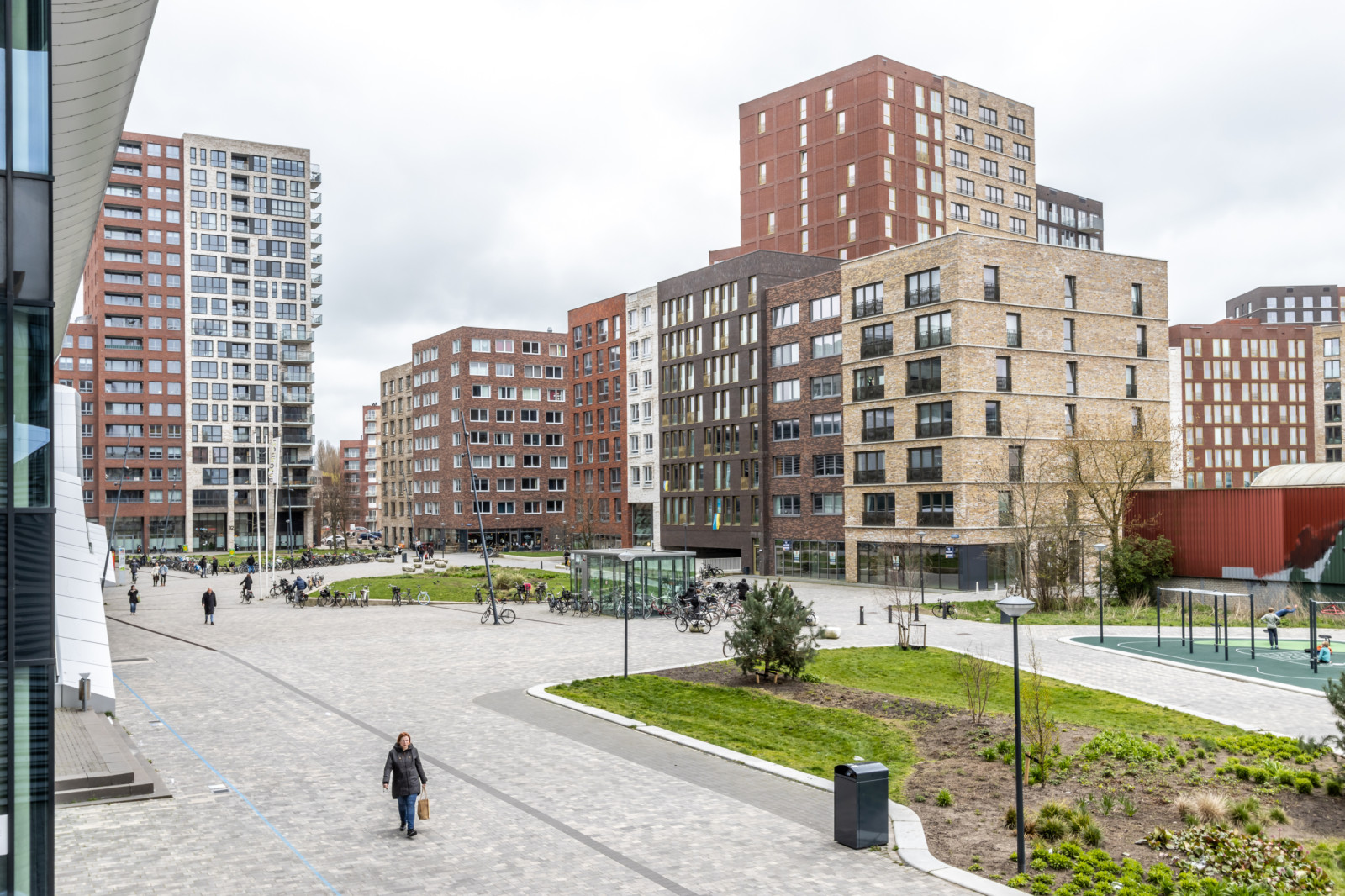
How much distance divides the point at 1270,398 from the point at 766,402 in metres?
80.7

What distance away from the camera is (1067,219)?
117 meters

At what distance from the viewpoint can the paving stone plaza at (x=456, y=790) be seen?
440 inches

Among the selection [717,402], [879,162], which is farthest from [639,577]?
[879,162]

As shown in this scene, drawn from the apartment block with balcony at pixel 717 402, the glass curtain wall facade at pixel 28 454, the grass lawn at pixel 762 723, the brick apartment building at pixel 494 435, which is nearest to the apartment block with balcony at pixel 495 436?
the brick apartment building at pixel 494 435

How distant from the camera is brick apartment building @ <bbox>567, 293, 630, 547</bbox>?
283 ft

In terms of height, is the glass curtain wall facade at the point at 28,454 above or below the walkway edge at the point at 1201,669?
above

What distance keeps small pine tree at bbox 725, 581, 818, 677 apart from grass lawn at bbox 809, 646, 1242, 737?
3.79ft

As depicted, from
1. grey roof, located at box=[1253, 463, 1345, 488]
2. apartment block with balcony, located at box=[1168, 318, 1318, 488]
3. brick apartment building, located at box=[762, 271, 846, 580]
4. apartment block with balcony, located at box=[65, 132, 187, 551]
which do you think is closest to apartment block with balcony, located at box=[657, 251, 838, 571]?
brick apartment building, located at box=[762, 271, 846, 580]

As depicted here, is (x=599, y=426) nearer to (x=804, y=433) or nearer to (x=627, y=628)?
(x=804, y=433)

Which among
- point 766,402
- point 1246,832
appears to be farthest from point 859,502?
point 1246,832

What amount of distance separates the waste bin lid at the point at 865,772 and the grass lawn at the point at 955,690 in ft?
26.0

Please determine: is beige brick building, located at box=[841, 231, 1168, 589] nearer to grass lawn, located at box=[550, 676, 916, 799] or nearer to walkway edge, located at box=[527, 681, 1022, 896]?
grass lawn, located at box=[550, 676, 916, 799]

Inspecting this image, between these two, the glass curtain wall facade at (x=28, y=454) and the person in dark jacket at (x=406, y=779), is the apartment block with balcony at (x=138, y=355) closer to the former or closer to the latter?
the person in dark jacket at (x=406, y=779)

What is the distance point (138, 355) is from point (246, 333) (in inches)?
453
